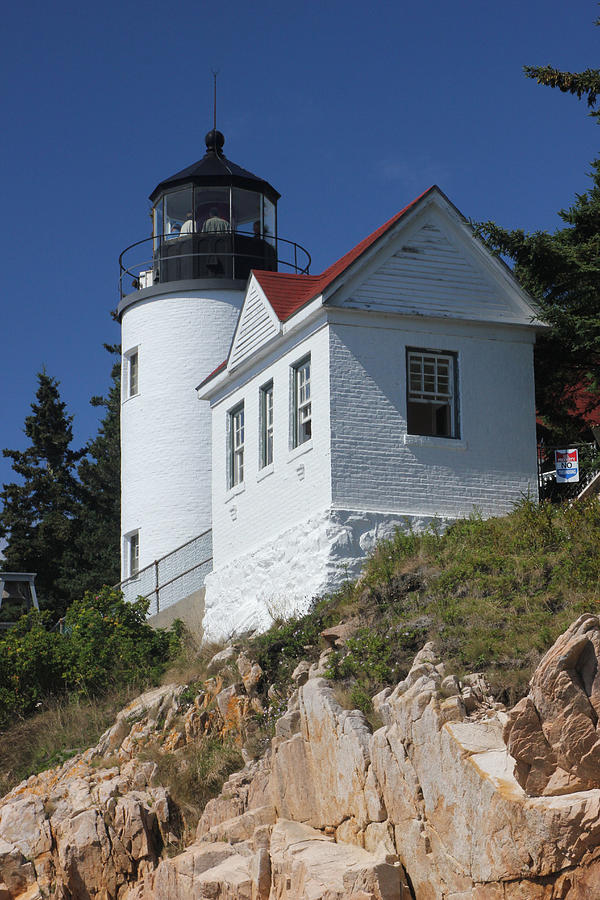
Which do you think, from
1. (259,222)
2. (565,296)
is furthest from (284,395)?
(259,222)

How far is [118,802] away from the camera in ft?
58.5

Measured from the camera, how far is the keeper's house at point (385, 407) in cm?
2062

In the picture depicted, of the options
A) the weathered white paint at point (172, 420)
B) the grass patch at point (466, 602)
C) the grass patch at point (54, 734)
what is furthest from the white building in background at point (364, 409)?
the weathered white paint at point (172, 420)

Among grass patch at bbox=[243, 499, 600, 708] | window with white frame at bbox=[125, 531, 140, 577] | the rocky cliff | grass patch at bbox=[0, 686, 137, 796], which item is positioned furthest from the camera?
window with white frame at bbox=[125, 531, 140, 577]

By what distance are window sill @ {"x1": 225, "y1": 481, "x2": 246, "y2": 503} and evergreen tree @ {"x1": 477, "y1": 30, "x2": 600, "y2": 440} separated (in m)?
5.79

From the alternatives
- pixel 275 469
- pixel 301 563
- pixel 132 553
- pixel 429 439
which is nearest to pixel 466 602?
pixel 301 563

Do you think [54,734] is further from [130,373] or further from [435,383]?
[130,373]

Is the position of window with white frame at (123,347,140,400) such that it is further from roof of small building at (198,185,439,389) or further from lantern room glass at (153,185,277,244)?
roof of small building at (198,185,439,389)

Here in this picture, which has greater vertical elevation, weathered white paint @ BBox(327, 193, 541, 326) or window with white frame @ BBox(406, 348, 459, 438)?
weathered white paint @ BBox(327, 193, 541, 326)

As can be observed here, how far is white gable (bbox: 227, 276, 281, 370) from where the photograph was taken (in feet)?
75.8

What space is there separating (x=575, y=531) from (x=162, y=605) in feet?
42.5

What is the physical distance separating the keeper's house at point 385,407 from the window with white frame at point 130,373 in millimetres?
9525

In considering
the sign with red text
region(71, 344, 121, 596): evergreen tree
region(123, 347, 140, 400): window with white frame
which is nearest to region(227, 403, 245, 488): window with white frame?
the sign with red text

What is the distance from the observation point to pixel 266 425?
76.3ft
